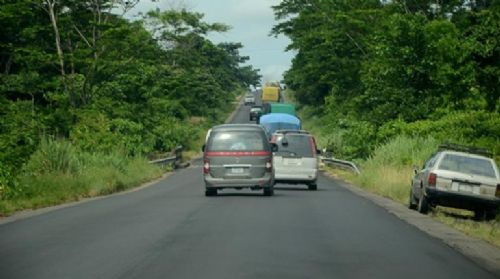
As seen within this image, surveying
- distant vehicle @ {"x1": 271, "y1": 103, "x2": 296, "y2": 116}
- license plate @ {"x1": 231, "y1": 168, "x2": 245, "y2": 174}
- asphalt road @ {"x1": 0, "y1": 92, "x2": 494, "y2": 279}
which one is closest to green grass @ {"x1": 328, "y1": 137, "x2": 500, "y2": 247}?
asphalt road @ {"x1": 0, "y1": 92, "x2": 494, "y2": 279}

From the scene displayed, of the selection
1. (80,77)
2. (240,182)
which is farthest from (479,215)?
(80,77)

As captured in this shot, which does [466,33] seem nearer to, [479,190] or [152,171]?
[152,171]

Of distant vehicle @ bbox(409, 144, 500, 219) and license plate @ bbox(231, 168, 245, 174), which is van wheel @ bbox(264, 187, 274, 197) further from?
distant vehicle @ bbox(409, 144, 500, 219)

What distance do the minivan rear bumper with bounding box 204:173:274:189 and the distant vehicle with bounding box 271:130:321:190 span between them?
5431mm

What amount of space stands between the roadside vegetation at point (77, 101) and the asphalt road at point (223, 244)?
7.34m

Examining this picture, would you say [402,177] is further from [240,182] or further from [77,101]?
[77,101]

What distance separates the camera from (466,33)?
163 feet

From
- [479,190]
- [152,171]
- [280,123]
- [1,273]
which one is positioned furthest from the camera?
[280,123]

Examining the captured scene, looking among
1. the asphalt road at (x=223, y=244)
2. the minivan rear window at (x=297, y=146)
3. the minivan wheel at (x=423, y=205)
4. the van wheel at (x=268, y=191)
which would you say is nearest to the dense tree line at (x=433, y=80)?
the minivan rear window at (x=297, y=146)

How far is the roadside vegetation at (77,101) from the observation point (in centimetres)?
3070

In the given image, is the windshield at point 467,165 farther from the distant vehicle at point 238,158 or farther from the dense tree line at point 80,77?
the dense tree line at point 80,77

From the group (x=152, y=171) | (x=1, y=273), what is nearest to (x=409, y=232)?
(x=1, y=273)

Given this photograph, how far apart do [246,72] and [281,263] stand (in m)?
165

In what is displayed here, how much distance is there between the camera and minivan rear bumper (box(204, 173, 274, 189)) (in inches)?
1083
